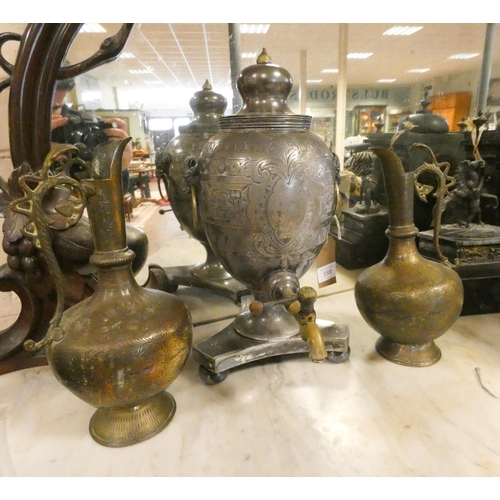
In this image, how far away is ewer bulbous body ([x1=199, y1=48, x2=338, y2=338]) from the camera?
90cm

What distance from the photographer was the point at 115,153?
792mm

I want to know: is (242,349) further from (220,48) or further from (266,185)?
(220,48)

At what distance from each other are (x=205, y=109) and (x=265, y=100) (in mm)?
509

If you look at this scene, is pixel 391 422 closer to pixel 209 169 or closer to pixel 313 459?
pixel 313 459

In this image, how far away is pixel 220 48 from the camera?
180 centimetres

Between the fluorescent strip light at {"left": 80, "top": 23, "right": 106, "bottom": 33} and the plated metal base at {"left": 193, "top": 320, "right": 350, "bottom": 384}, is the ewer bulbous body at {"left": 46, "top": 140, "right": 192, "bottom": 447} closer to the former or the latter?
the plated metal base at {"left": 193, "top": 320, "right": 350, "bottom": 384}

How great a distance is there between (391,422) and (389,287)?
0.32m

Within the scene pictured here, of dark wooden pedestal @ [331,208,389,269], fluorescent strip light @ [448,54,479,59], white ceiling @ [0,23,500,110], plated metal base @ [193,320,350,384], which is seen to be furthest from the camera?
fluorescent strip light @ [448,54,479,59]

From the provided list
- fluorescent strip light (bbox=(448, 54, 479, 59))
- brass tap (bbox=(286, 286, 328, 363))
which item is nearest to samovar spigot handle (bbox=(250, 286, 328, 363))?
brass tap (bbox=(286, 286, 328, 363))

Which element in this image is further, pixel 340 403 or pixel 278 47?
pixel 278 47

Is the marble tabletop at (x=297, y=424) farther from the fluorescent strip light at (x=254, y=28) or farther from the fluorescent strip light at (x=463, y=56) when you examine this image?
the fluorescent strip light at (x=463, y=56)

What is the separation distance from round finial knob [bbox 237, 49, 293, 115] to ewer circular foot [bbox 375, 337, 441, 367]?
70 centimetres

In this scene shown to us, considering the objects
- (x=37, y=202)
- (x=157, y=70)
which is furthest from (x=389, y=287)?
(x=157, y=70)

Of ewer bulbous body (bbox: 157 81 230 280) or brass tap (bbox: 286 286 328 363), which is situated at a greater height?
ewer bulbous body (bbox: 157 81 230 280)
